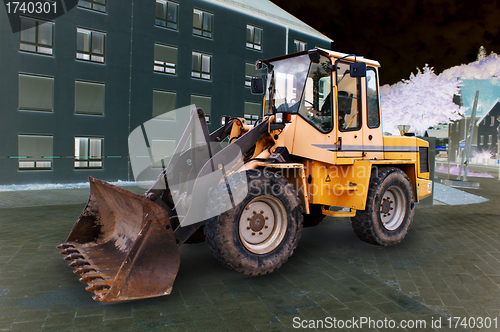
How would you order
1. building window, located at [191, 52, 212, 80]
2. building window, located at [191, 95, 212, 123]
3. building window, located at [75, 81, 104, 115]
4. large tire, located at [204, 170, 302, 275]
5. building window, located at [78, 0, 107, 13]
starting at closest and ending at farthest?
large tire, located at [204, 170, 302, 275]
building window, located at [78, 0, 107, 13]
building window, located at [75, 81, 104, 115]
building window, located at [191, 52, 212, 80]
building window, located at [191, 95, 212, 123]

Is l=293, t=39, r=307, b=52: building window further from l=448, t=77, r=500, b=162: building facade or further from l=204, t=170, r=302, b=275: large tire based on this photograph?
l=448, t=77, r=500, b=162: building facade

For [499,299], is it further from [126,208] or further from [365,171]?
[126,208]

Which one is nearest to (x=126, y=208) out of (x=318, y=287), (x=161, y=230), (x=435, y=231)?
(x=161, y=230)

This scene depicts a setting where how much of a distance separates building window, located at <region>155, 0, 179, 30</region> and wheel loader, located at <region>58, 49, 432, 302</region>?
1781 cm

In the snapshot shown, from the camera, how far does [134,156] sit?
22328 millimetres

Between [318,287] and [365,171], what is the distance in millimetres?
2357

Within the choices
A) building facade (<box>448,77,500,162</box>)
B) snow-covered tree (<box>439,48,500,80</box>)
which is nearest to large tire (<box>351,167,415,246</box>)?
building facade (<box>448,77,500,162</box>)

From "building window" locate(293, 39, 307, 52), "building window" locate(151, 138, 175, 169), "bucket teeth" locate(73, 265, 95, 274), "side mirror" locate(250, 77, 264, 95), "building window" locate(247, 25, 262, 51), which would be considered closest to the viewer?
"bucket teeth" locate(73, 265, 95, 274)

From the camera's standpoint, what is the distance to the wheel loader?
432 centimetres

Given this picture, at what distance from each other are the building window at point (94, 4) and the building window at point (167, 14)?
300 centimetres

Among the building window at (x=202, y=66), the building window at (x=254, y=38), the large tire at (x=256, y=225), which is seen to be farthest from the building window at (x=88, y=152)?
the large tire at (x=256, y=225)

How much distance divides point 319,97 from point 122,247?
12.0ft

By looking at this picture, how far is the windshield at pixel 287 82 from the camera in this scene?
19.9 ft

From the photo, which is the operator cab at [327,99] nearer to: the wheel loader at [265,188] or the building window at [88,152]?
the wheel loader at [265,188]
